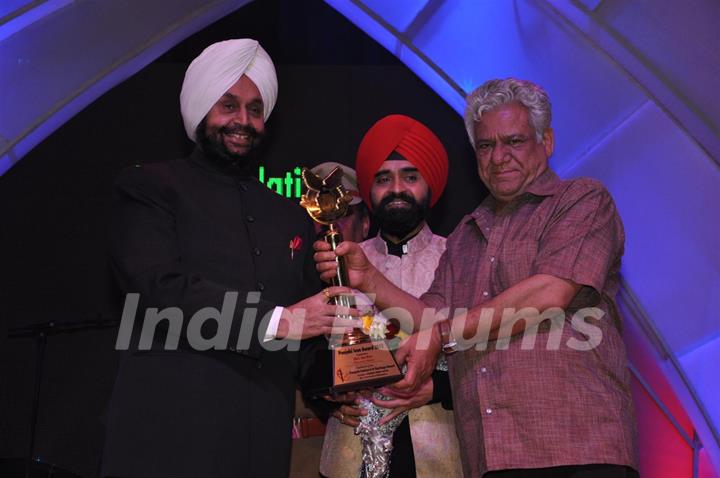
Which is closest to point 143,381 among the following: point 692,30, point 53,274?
point 692,30

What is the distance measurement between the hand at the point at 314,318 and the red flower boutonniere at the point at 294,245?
0.25 meters

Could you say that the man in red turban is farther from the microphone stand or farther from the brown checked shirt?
the microphone stand

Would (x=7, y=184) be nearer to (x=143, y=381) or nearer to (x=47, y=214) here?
(x=47, y=214)

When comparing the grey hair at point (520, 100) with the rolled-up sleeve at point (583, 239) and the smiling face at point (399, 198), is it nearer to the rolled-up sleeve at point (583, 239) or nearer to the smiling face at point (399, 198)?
the rolled-up sleeve at point (583, 239)

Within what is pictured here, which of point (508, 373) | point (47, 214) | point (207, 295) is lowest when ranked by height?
point (508, 373)

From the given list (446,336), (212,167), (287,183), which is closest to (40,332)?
(287,183)

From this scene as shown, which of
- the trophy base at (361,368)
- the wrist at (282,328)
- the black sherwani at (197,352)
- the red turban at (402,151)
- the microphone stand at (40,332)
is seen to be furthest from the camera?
Result: the microphone stand at (40,332)

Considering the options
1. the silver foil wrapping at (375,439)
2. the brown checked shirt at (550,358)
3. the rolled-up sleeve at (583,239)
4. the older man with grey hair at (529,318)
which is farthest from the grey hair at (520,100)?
the silver foil wrapping at (375,439)

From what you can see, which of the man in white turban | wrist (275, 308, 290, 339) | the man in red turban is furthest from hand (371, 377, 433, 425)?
wrist (275, 308, 290, 339)

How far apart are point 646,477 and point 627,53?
2.57m

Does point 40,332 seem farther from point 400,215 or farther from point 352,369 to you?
point 352,369

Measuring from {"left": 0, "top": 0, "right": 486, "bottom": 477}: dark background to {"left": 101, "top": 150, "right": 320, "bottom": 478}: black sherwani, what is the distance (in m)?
3.45

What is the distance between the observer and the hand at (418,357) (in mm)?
3273

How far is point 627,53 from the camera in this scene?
16.3 ft
